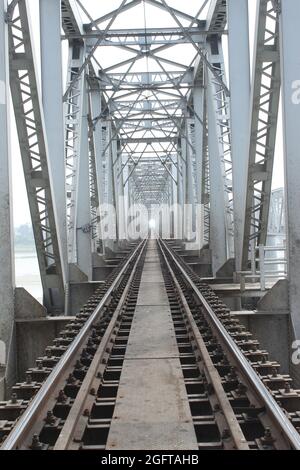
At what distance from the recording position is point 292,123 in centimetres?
727

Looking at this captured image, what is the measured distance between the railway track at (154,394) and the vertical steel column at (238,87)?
5.50 metres

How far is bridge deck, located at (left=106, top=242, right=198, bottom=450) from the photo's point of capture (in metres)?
3.32

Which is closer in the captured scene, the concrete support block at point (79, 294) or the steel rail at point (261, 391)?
the steel rail at point (261, 391)

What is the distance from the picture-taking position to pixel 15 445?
122 inches

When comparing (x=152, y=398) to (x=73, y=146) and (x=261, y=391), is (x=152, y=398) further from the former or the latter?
(x=73, y=146)

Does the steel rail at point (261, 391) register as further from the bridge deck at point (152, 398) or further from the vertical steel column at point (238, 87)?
the vertical steel column at point (238, 87)

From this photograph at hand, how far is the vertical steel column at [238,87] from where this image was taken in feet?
38.8

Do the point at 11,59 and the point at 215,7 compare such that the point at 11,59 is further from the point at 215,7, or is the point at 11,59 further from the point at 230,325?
the point at 215,7

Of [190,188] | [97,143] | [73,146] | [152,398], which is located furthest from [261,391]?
[190,188]

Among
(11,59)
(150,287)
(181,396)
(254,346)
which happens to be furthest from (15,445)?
(150,287)

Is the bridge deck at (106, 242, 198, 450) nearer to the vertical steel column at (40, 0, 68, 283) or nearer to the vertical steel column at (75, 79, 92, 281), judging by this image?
the vertical steel column at (40, 0, 68, 283)

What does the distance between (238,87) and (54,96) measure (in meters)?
4.08

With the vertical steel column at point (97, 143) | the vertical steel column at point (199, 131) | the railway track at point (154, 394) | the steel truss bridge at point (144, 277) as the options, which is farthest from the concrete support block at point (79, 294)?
the vertical steel column at point (199, 131)
